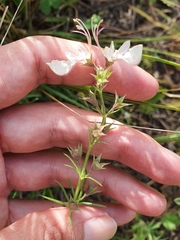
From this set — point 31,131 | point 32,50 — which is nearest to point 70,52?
point 32,50

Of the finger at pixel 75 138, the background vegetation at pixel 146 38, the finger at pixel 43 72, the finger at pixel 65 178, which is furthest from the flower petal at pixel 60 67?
the background vegetation at pixel 146 38

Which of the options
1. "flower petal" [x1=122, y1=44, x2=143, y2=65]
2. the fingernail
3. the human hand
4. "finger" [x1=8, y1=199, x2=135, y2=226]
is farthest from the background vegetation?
"flower petal" [x1=122, y1=44, x2=143, y2=65]

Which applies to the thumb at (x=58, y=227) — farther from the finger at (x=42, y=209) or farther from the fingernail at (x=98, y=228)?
the finger at (x=42, y=209)

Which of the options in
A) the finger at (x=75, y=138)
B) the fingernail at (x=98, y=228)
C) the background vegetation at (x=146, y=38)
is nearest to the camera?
the fingernail at (x=98, y=228)

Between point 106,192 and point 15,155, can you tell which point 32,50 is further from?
point 106,192

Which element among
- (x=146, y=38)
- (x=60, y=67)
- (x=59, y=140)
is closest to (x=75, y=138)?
(x=59, y=140)
